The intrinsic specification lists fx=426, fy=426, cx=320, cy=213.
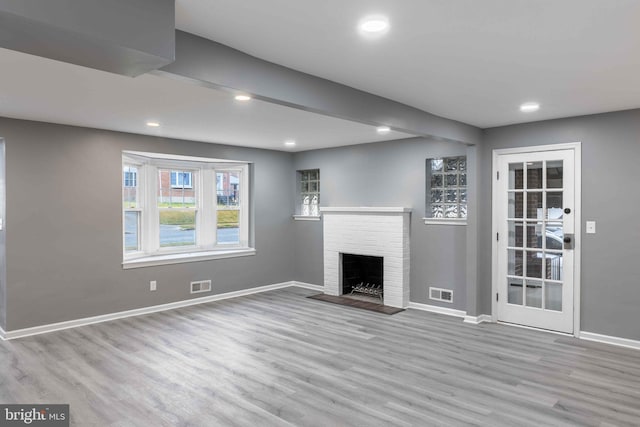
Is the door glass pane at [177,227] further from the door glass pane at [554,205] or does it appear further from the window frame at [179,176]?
the door glass pane at [554,205]

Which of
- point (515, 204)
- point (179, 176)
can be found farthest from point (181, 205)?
point (515, 204)

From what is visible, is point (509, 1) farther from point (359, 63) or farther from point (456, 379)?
point (456, 379)

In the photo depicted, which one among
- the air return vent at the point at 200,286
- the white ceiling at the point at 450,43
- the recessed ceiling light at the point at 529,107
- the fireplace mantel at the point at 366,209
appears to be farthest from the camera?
the air return vent at the point at 200,286

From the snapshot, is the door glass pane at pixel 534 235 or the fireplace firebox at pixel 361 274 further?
the fireplace firebox at pixel 361 274

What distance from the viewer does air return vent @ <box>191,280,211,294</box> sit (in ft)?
20.0

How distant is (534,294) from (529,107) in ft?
6.99

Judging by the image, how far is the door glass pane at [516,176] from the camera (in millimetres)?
4930

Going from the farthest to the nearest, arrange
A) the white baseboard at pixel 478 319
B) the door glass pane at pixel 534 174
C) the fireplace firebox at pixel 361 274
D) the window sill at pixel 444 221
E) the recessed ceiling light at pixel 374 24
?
1. the fireplace firebox at pixel 361 274
2. the window sill at pixel 444 221
3. the white baseboard at pixel 478 319
4. the door glass pane at pixel 534 174
5. the recessed ceiling light at pixel 374 24

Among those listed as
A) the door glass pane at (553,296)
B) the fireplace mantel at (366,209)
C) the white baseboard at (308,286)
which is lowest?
the white baseboard at (308,286)

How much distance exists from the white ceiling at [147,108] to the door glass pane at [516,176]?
4.90 feet

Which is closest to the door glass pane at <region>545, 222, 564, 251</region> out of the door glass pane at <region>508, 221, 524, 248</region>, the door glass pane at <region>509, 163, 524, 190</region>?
the door glass pane at <region>508, 221, 524, 248</region>

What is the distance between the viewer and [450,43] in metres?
2.50

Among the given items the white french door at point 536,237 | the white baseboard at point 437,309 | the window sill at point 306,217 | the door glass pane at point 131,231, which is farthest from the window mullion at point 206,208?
the white french door at point 536,237

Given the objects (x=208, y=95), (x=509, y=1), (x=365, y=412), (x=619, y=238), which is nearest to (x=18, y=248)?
(x=208, y=95)
